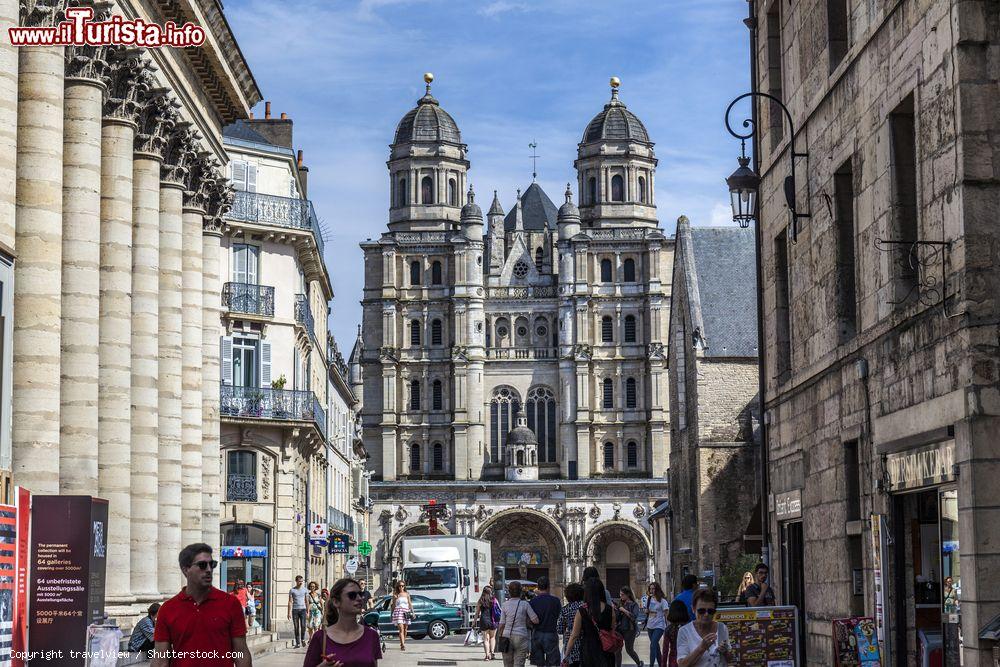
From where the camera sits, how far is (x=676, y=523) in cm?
5028

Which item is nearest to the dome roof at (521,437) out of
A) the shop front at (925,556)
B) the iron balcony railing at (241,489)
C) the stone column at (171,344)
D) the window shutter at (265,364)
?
the window shutter at (265,364)

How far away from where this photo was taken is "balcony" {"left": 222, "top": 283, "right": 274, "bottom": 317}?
132 ft

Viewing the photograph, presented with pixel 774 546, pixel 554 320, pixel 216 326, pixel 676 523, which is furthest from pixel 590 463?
pixel 774 546

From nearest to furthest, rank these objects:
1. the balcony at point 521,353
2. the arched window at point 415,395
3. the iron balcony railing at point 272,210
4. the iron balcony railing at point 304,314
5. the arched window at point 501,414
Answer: the iron balcony railing at point 272,210
the iron balcony railing at point 304,314
the arched window at point 501,414
the balcony at point 521,353
the arched window at point 415,395

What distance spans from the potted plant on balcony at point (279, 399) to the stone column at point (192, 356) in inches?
570

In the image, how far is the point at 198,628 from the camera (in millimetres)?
8125

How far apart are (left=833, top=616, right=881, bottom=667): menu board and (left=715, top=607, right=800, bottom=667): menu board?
589mm

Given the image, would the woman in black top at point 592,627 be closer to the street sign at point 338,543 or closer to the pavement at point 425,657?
the pavement at point 425,657

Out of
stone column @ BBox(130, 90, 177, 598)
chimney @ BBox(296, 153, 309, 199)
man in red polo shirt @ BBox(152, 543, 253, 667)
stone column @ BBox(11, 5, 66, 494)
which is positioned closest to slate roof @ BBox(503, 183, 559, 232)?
chimney @ BBox(296, 153, 309, 199)

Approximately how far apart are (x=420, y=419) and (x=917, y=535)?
95.3m

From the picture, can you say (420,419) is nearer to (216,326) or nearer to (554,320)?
(554,320)

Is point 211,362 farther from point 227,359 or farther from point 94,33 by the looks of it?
point 227,359

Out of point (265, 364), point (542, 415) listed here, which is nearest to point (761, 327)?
point (265, 364)

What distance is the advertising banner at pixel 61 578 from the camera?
12945 mm
